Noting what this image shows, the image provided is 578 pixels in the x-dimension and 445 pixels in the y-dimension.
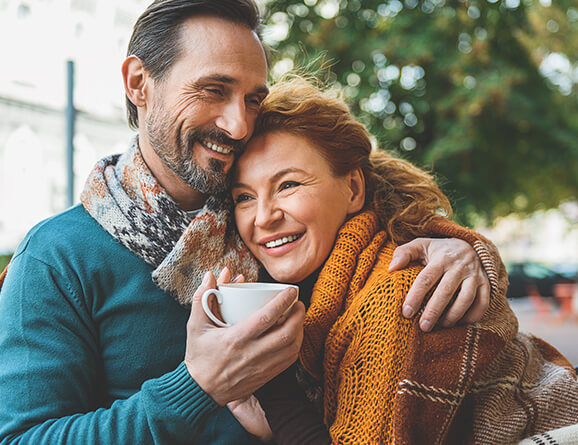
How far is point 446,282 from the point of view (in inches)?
61.9

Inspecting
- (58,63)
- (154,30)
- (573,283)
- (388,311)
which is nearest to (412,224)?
(388,311)

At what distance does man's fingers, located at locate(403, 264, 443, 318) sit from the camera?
1503 millimetres

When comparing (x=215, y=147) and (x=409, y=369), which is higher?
(x=215, y=147)

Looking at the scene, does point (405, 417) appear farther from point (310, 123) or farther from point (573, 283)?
point (573, 283)

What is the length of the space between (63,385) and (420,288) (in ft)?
3.42

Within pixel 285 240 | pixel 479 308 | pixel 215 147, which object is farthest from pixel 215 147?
pixel 479 308

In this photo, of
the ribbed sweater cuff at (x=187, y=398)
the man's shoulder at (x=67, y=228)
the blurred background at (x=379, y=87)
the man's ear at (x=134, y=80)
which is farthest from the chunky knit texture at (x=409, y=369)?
the blurred background at (x=379, y=87)

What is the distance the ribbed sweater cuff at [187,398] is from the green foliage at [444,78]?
4.56 meters

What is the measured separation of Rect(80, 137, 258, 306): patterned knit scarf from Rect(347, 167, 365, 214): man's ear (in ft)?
1.52

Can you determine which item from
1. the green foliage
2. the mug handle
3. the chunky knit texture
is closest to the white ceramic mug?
the mug handle

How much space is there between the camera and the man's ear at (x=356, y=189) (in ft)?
6.72

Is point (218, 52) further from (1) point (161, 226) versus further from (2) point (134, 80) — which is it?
(1) point (161, 226)

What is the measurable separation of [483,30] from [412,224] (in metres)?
4.86

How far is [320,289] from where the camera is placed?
1.72 m
